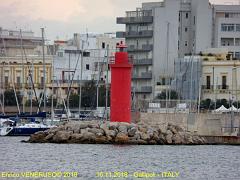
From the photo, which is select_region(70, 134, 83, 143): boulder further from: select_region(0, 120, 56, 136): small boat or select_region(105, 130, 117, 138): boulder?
select_region(0, 120, 56, 136): small boat

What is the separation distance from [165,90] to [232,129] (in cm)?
2836

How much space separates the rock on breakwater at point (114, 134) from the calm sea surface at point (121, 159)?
2563mm

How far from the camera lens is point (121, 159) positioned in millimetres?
61156

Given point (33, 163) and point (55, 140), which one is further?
point (55, 140)

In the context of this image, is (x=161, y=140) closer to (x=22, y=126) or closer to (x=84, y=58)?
(x=22, y=126)

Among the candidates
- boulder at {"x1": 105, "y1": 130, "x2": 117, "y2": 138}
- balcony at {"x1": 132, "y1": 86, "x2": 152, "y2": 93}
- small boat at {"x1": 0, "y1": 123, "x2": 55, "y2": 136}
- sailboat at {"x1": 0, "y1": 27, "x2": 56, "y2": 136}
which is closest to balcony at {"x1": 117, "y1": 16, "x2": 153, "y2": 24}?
balcony at {"x1": 132, "y1": 86, "x2": 152, "y2": 93}

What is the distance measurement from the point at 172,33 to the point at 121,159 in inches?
2473

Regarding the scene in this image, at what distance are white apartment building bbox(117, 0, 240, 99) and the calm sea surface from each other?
1799 inches

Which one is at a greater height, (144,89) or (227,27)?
(227,27)

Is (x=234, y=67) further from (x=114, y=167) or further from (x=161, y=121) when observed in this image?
(x=114, y=167)

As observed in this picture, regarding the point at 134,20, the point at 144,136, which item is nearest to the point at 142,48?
the point at 134,20

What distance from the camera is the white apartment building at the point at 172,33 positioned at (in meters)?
122

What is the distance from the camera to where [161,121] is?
9131cm

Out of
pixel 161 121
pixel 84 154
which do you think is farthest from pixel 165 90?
pixel 84 154
